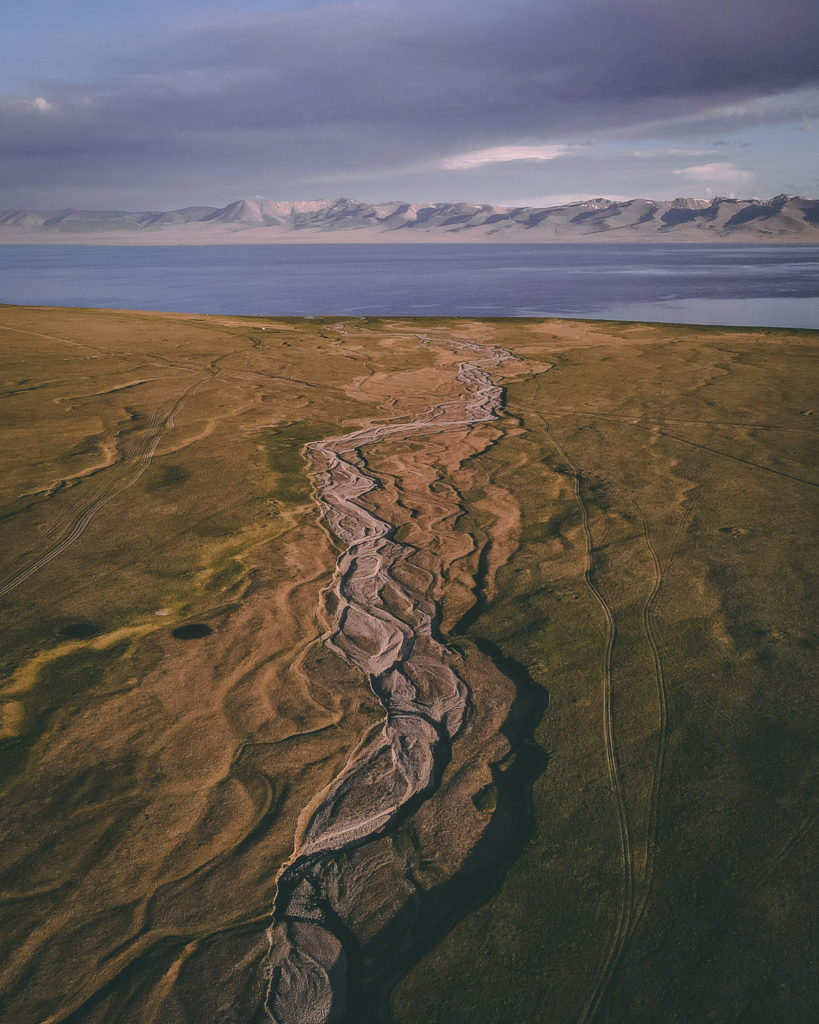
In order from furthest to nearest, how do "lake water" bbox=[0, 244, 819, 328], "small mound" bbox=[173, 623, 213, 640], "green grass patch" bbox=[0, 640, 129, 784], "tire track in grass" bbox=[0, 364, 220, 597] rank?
"lake water" bbox=[0, 244, 819, 328] < "tire track in grass" bbox=[0, 364, 220, 597] < "small mound" bbox=[173, 623, 213, 640] < "green grass patch" bbox=[0, 640, 129, 784]

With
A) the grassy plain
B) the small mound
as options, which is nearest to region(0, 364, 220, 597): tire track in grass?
the grassy plain

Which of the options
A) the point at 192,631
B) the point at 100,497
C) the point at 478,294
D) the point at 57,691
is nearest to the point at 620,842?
the point at 192,631

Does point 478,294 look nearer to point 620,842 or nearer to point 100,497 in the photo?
point 100,497

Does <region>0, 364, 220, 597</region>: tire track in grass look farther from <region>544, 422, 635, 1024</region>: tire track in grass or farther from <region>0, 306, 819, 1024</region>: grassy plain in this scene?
<region>544, 422, 635, 1024</region>: tire track in grass

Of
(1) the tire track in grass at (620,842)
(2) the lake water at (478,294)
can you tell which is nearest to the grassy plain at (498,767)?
(1) the tire track in grass at (620,842)

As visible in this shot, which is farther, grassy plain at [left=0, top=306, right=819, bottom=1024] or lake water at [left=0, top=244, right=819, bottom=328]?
lake water at [left=0, top=244, right=819, bottom=328]

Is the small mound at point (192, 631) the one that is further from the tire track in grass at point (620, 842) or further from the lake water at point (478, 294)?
the lake water at point (478, 294)
